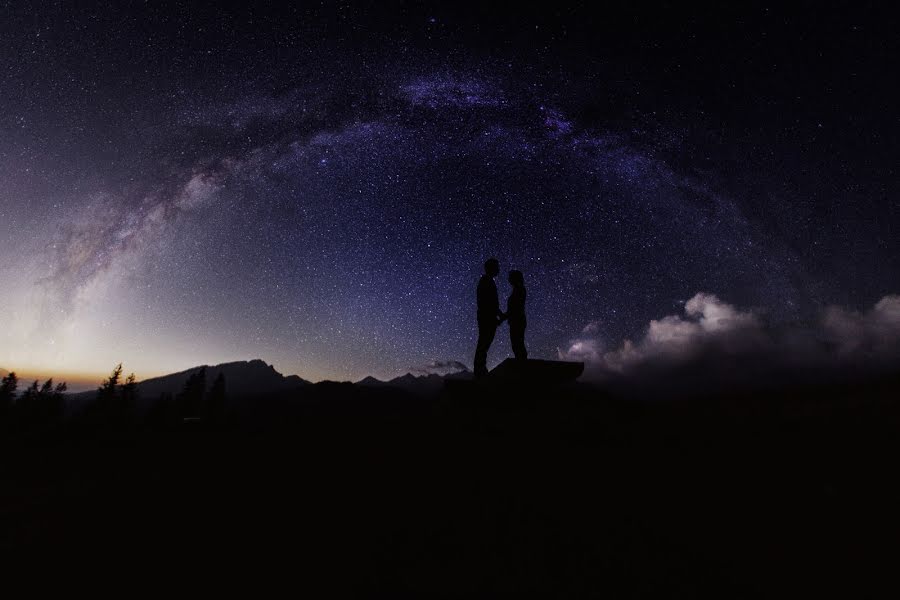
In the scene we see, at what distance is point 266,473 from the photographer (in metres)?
6.52

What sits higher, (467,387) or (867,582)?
(467,387)

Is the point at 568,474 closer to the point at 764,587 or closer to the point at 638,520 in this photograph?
the point at 638,520

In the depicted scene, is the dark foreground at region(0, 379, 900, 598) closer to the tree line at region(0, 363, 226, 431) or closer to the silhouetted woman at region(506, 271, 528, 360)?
the silhouetted woman at region(506, 271, 528, 360)

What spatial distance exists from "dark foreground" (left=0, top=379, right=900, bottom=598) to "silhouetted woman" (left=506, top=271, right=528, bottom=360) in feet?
3.62

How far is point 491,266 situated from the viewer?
8.23 m

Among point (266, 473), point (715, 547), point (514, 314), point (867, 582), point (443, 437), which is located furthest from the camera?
point (514, 314)

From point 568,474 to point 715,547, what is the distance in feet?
6.58

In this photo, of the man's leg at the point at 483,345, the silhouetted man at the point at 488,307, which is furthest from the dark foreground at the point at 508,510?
the silhouetted man at the point at 488,307

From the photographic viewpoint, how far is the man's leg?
336 inches

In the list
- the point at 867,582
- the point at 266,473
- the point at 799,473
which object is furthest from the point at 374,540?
the point at 799,473

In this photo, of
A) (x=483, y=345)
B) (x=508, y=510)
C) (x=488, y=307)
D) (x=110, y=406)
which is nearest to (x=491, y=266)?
(x=488, y=307)

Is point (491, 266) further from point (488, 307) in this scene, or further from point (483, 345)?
point (483, 345)

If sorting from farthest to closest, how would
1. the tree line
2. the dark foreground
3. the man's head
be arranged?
the tree line, the man's head, the dark foreground

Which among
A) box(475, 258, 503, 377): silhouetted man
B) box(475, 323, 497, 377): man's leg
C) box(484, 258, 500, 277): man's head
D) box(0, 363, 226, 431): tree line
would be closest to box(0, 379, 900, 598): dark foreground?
box(475, 323, 497, 377): man's leg
